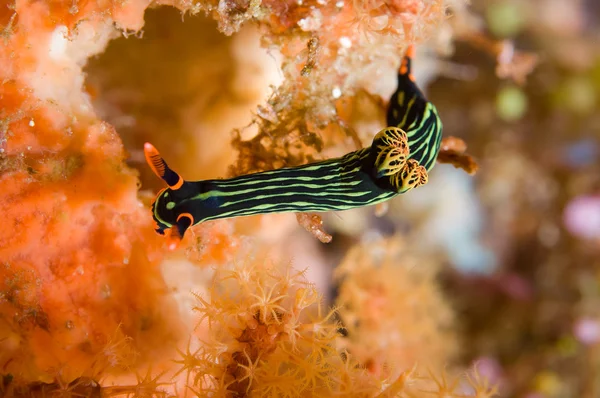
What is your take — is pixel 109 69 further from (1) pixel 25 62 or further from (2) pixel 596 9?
(2) pixel 596 9

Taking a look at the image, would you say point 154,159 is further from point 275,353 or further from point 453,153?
point 453,153

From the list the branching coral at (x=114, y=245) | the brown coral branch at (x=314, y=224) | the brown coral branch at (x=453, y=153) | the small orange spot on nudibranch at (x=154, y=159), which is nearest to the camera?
the small orange spot on nudibranch at (x=154, y=159)

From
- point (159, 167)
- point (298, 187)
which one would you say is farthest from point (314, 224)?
point (159, 167)

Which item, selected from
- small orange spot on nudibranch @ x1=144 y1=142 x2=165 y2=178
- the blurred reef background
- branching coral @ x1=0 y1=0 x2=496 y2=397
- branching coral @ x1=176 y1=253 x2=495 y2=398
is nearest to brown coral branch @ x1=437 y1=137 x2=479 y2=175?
the blurred reef background

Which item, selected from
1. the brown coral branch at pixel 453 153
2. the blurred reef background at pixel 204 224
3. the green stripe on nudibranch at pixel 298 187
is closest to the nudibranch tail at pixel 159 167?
the green stripe on nudibranch at pixel 298 187

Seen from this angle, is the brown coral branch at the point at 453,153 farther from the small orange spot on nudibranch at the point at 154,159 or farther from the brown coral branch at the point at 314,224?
the small orange spot on nudibranch at the point at 154,159

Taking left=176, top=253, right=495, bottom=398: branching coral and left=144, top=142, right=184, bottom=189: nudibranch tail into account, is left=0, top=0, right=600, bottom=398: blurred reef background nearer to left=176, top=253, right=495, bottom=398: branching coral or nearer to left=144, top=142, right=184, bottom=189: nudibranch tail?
left=176, top=253, right=495, bottom=398: branching coral

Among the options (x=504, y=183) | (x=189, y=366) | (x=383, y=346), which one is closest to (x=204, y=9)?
(x=189, y=366)
